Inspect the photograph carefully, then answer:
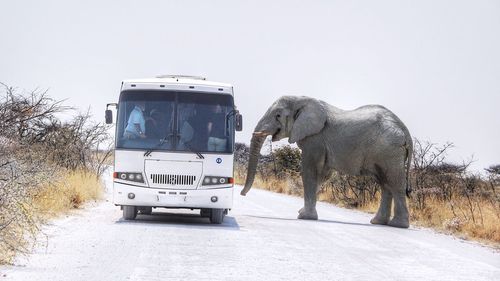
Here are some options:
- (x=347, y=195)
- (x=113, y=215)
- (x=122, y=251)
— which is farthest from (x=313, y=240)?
(x=347, y=195)

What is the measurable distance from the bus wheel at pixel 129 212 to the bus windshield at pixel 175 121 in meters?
1.21

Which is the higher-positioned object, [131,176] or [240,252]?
[131,176]

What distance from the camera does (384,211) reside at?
777 inches

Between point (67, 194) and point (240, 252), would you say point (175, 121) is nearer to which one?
point (67, 194)

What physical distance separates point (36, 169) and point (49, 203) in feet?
8.95

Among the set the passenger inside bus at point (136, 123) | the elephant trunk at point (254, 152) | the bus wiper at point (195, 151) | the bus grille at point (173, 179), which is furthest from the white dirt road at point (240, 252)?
the elephant trunk at point (254, 152)

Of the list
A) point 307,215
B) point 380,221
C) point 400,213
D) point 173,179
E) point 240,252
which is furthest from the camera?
point 380,221

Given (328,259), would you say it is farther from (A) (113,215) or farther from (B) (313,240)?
(A) (113,215)

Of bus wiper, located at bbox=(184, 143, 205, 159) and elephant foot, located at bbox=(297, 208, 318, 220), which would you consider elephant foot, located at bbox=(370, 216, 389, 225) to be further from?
bus wiper, located at bbox=(184, 143, 205, 159)

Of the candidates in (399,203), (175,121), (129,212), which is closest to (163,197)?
(129,212)

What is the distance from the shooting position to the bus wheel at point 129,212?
52.2ft

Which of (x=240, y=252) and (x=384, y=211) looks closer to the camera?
(x=240, y=252)

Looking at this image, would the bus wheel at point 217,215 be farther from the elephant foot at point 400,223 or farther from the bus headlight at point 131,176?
the elephant foot at point 400,223

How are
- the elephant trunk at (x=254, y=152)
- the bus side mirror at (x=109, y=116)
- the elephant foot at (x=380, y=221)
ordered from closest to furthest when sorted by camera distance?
1. the bus side mirror at (x=109, y=116)
2. the elephant foot at (x=380, y=221)
3. the elephant trunk at (x=254, y=152)
